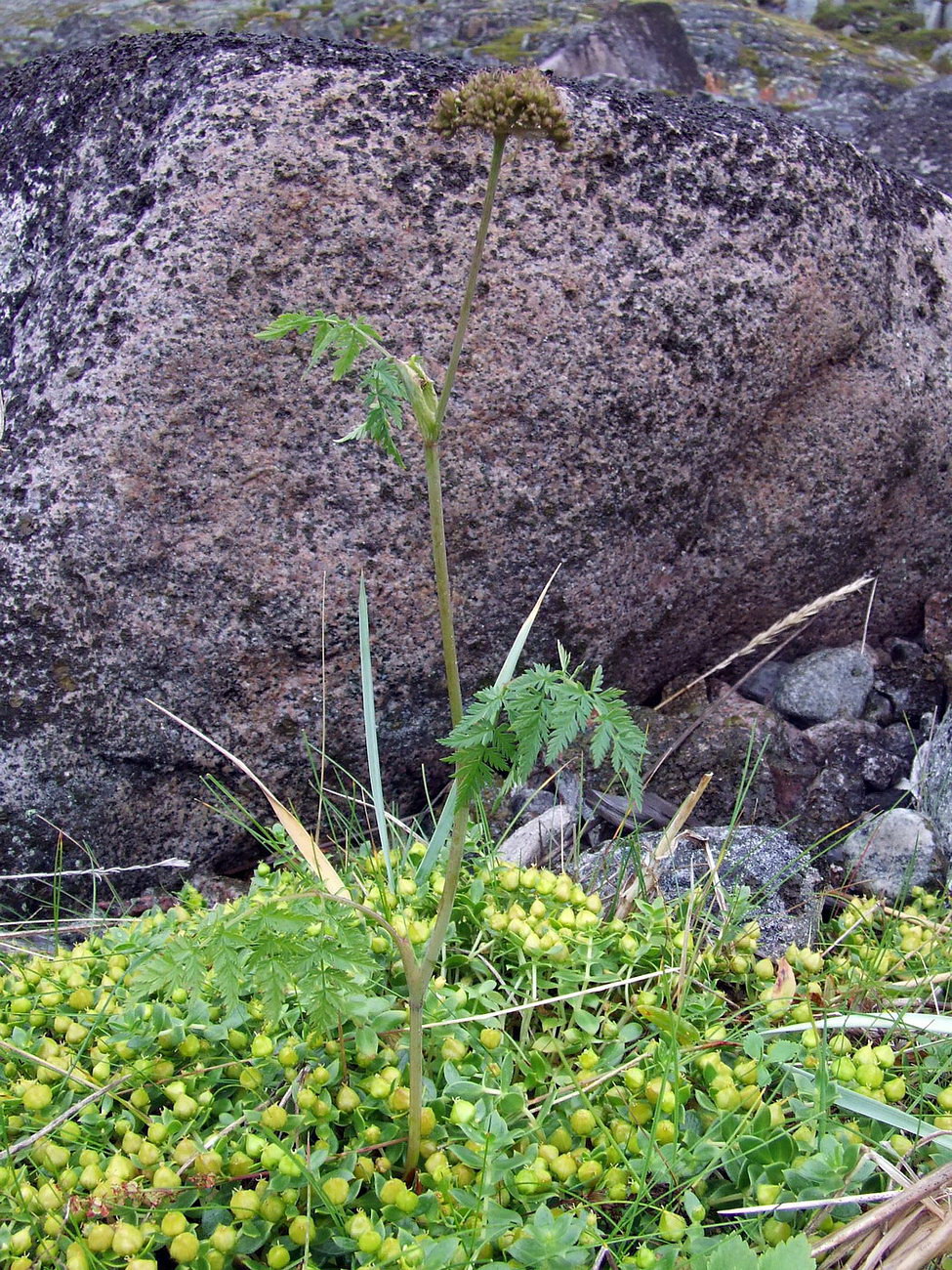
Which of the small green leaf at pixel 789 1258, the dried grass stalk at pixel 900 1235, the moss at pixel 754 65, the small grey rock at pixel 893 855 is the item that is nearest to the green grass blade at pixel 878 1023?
the dried grass stalk at pixel 900 1235

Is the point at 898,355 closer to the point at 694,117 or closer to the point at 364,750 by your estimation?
the point at 694,117

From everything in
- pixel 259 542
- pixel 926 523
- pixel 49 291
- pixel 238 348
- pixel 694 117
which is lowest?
pixel 926 523

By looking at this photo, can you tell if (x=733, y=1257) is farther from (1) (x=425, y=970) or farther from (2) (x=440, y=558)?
(2) (x=440, y=558)

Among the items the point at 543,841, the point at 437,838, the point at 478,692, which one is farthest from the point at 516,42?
the point at 478,692

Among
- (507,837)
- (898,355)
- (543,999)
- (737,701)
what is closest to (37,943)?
(507,837)

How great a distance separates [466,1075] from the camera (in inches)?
66.8

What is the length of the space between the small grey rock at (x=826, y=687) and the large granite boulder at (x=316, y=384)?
628 mm

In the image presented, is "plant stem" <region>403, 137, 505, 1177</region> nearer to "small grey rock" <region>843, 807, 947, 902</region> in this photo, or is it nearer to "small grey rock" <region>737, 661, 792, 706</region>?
"small grey rock" <region>843, 807, 947, 902</region>

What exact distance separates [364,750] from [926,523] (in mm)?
2350

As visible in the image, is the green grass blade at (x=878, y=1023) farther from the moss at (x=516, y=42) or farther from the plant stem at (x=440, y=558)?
the moss at (x=516, y=42)

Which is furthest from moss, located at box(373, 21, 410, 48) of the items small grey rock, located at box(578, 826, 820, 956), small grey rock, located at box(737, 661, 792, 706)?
small grey rock, located at box(578, 826, 820, 956)

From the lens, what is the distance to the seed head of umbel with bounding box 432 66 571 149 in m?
1.42

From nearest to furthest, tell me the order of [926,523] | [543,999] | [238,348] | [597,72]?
[543,999] < [238,348] < [926,523] < [597,72]

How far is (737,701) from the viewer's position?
12.1 feet
